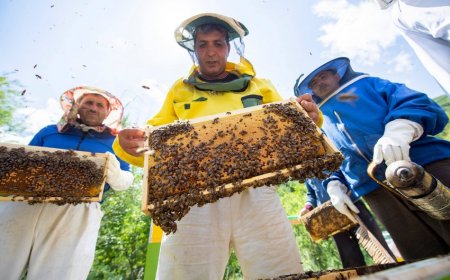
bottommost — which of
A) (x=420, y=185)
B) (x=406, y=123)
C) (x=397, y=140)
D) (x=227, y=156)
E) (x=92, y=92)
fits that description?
(x=420, y=185)

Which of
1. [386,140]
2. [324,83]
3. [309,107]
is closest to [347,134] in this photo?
[386,140]

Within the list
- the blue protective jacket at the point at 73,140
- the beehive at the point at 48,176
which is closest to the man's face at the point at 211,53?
the beehive at the point at 48,176

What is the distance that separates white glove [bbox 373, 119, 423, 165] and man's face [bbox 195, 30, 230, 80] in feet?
7.99

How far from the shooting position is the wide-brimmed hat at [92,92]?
488 centimetres

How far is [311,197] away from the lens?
17.6 ft

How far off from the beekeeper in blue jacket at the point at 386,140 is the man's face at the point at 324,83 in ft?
0.06

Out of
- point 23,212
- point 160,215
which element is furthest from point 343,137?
point 23,212

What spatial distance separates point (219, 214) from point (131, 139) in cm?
137

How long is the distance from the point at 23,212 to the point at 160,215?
2919 mm

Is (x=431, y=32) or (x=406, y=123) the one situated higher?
(x=431, y=32)

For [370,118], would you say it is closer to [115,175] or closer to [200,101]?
[200,101]

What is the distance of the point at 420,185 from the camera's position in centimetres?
197

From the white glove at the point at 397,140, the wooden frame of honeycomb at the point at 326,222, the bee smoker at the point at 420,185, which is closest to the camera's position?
the bee smoker at the point at 420,185

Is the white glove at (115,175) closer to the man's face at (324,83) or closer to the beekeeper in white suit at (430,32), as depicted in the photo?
the man's face at (324,83)
